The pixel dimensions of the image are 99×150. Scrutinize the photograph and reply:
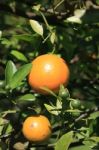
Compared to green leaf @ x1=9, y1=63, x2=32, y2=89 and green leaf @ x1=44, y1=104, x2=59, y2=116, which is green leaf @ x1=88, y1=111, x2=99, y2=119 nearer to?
green leaf @ x1=44, y1=104, x2=59, y2=116

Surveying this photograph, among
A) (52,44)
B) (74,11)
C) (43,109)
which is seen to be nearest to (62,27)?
(74,11)

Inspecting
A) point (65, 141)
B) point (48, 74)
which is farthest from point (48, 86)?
point (65, 141)

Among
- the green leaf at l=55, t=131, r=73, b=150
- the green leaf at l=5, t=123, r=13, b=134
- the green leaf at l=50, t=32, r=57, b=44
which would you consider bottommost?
the green leaf at l=5, t=123, r=13, b=134

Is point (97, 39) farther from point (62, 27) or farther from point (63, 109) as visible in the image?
point (63, 109)

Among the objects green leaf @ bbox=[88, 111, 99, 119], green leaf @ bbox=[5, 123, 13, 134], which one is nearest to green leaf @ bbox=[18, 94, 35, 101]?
green leaf @ bbox=[5, 123, 13, 134]

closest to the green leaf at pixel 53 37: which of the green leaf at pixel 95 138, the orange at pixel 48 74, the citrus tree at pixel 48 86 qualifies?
the citrus tree at pixel 48 86

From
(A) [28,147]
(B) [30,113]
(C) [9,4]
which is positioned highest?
(C) [9,4]

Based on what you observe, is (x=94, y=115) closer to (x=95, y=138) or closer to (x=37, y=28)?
(x=95, y=138)

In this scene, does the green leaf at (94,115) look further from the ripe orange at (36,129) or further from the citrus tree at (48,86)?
the ripe orange at (36,129)
